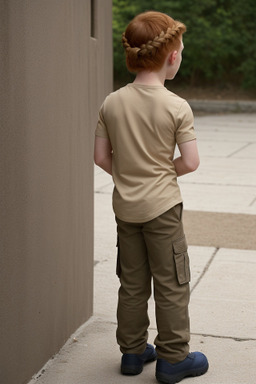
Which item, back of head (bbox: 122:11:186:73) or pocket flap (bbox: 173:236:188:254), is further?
pocket flap (bbox: 173:236:188:254)

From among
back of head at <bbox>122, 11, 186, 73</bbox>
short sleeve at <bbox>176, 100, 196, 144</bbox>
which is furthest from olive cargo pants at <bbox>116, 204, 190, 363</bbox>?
back of head at <bbox>122, 11, 186, 73</bbox>

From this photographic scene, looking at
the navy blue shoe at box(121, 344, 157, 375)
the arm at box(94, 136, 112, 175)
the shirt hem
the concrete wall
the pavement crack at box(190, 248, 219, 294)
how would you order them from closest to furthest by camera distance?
the concrete wall → the shirt hem → the arm at box(94, 136, 112, 175) → the navy blue shoe at box(121, 344, 157, 375) → the pavement crack at box(190, 248, 219, 294)

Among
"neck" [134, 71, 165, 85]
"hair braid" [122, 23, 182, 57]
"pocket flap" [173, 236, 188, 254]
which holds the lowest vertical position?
"pocket flap" [173, 236, 188, 254]

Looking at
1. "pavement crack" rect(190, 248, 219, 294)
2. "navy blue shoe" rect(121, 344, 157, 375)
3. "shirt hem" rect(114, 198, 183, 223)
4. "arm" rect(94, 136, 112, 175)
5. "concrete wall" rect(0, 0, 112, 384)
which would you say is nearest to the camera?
"concrete wall" rect(0, 0, 112, 384)

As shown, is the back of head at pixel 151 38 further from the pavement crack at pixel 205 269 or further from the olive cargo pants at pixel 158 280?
the pavement crack at pixel 205 269

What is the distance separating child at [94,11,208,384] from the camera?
125 inches

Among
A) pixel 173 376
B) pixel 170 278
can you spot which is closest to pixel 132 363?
pixel 173 376

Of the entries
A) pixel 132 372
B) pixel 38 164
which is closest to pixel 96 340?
pixel 132 372

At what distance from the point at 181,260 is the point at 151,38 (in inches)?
36.8

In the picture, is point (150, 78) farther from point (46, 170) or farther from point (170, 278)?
point (170, 278)

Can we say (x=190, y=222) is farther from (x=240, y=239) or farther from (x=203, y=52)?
(x=203, y=52)

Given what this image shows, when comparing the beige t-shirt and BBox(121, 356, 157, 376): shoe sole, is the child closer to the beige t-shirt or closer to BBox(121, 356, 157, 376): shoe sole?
the beige t-shirt

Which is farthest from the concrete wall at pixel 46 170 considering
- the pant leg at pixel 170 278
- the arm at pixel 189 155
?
the arm at pixel 189 155

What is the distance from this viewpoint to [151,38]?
315cm
